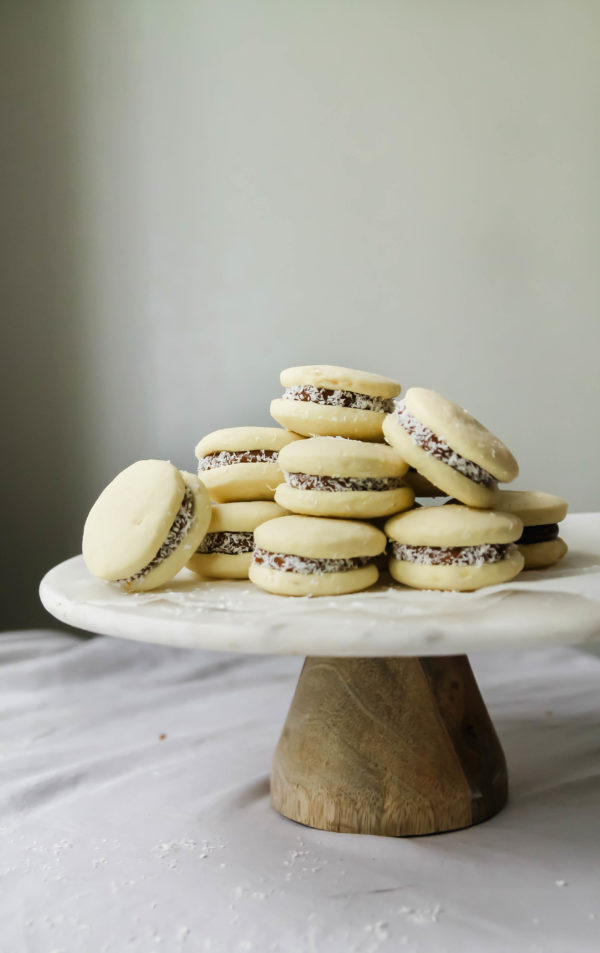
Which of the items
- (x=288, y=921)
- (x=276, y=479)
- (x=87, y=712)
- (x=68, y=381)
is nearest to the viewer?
(x=288, y=921)

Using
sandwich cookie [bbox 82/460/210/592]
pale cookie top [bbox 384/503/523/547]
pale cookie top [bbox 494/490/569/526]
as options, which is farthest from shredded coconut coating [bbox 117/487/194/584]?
pale cookie top [bbox 494/490/569/526]

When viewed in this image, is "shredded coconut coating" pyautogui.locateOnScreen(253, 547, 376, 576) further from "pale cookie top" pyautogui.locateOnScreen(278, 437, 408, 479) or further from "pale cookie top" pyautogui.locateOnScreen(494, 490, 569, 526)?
"pale cookie top" pyautogui.locateOnScreen(494, 490, 569, 526)

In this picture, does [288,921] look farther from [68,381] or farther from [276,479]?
[68,381]

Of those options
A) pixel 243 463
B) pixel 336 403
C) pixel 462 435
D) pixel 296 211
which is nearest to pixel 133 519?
pixel 243 463

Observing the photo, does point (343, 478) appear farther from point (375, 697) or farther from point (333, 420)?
point (375, 697)

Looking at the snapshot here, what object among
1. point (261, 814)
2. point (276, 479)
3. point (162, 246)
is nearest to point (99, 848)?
point (261, 814)

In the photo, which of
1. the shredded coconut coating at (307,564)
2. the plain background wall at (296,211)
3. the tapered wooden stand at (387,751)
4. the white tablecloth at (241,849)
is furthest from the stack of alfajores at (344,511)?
the plain background wall at (296,211)

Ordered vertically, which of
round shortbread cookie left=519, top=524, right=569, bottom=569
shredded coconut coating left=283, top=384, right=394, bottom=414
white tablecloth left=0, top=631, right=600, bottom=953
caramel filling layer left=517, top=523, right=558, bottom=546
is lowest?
white tablecloth left=0, top=631, right=600, bottom=953
